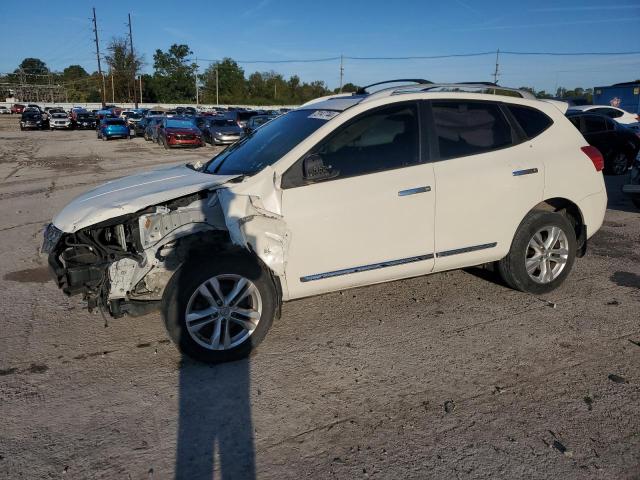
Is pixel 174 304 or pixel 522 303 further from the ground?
pixel 174 304

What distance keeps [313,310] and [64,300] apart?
2458 millimetres

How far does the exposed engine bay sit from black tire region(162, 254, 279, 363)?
0.14m

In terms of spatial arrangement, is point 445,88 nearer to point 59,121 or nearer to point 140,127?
point 140,127

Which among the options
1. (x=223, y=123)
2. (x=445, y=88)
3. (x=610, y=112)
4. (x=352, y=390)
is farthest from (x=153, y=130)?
(x=352, y=390)

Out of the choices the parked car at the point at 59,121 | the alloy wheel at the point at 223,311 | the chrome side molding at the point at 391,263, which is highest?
the parked car at the point at 59,121

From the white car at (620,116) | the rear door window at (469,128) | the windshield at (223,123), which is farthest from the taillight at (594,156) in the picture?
the windshield at (223,123)

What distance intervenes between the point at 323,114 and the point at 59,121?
4523 cm

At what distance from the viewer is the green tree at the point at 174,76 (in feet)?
321

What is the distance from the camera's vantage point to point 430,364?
3625mm

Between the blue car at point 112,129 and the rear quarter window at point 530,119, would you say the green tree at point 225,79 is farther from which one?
the rear quarter window at point 530,119

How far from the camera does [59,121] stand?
42.7m

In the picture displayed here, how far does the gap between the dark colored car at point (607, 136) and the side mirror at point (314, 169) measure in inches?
456

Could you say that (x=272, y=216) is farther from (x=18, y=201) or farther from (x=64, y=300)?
(x=18, y=201)

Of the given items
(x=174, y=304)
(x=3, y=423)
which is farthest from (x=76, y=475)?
(x=174, y=304)
